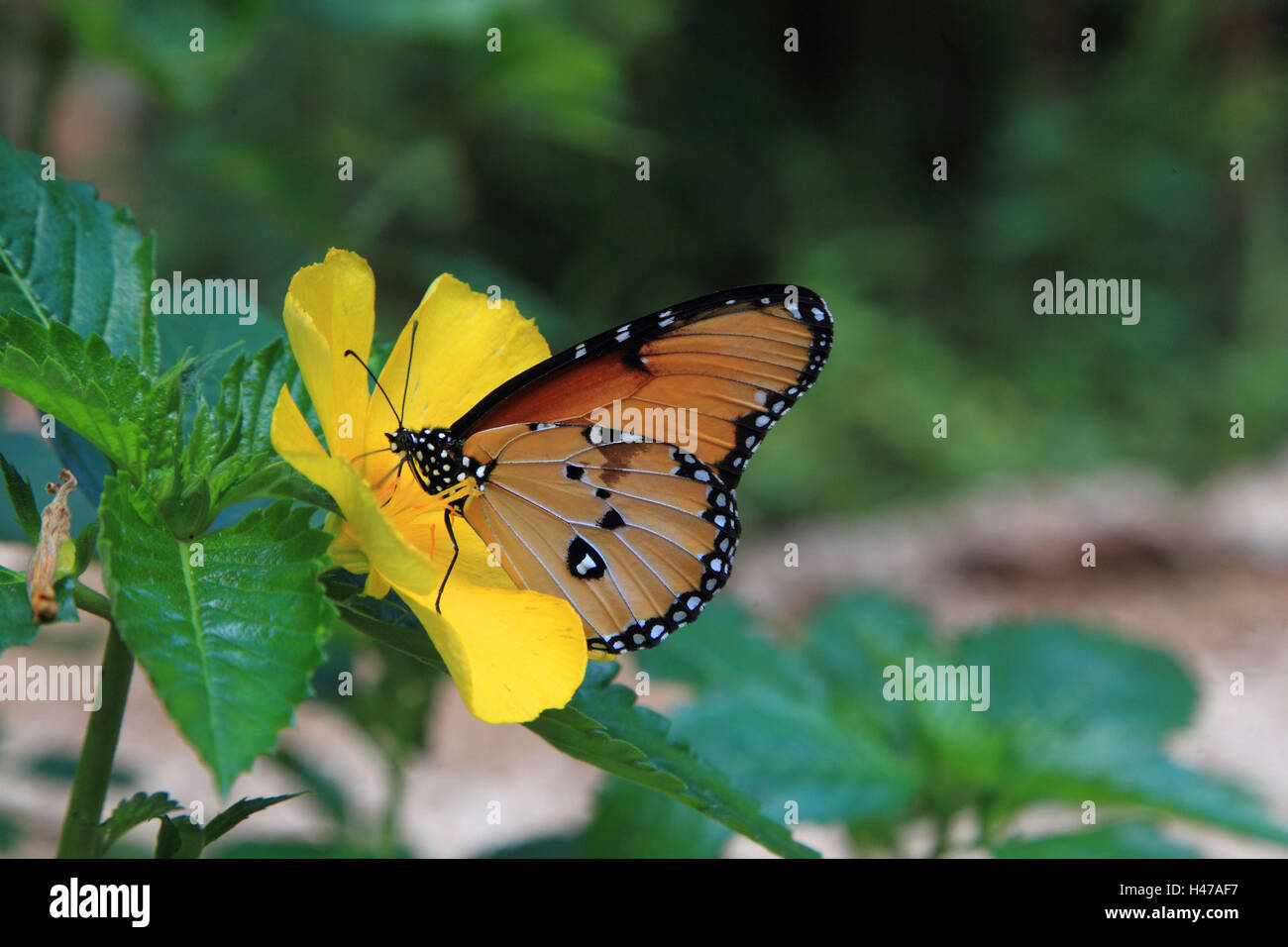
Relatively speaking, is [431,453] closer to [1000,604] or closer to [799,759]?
[799,759]

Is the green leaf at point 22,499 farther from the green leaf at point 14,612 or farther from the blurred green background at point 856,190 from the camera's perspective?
the blurred green background at point 856,190

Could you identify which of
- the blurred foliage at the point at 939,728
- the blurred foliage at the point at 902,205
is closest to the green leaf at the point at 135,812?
the blurred foliage at the point at 939,728

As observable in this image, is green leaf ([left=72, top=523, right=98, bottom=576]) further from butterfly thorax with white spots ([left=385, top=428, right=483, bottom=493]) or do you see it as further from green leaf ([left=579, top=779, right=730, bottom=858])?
green leaf ([left=579, top=779, right=730, bottom=858])

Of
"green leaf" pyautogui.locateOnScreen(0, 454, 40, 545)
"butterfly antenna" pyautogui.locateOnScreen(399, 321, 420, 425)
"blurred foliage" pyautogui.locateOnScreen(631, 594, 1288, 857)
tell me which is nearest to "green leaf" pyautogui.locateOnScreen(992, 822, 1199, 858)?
"blurred foliage" pyautogui.locateOnScreen(631, 594, 1288, 857)

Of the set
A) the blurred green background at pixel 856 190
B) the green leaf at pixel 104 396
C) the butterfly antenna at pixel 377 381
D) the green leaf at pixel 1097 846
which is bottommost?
the green leaf at pixel 1097 846

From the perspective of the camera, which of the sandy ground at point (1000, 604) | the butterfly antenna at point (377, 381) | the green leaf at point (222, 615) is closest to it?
the green leaf at point (222, 615)

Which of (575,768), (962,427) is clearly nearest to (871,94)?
(962,427)

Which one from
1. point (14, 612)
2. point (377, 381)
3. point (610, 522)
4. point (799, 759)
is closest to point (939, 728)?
point (799, 759)
